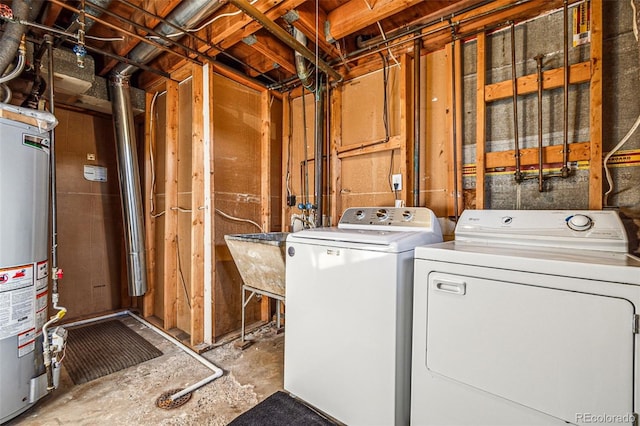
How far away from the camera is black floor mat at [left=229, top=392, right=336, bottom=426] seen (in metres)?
1.61

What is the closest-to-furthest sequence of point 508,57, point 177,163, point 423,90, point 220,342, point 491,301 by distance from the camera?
1. point 491,301
2. point 508,57
3. point 423,90
4. point 220,342
5. point 177,163

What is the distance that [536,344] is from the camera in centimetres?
103

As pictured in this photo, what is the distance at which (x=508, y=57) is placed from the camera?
188 centimetres

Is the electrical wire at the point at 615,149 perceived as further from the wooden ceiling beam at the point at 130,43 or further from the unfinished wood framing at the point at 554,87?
the wooden ceiling beam at the point at 130,43

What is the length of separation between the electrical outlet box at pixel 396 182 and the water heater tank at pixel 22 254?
7.52ft

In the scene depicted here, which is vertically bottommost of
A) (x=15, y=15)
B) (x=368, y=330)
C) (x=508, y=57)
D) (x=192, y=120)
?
(x=368, y=330)

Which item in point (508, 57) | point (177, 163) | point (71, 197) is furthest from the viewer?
point (71, 197)

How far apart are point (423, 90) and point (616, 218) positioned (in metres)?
1.46

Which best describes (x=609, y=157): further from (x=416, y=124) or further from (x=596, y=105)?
(x=416, y=124)

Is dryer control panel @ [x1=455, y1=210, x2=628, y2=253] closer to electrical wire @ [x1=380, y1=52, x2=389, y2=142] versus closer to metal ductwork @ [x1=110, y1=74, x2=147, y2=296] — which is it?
electrical wire @ [x1=380, y1=52, x2=389, y2=142]

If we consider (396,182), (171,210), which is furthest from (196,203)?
(396,182)

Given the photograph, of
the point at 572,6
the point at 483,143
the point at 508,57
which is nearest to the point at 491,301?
the point at 483,143

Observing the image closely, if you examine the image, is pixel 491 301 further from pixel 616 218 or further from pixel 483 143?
pixel 483 143

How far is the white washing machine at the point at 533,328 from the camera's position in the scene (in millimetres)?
916
